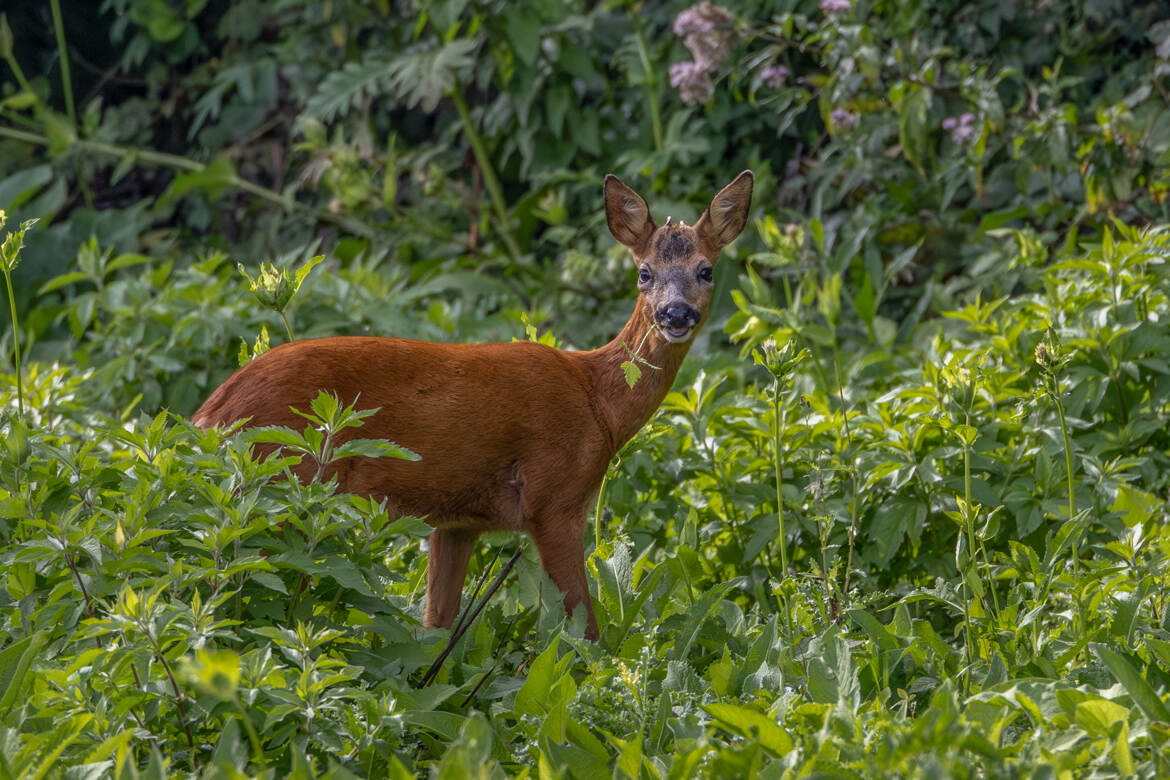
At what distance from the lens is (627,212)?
3.44 metres

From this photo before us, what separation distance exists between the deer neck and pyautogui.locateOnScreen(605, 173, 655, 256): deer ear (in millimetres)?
184

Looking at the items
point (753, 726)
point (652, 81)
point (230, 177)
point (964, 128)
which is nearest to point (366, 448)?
point (753, 726)

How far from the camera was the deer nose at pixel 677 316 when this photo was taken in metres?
3.15

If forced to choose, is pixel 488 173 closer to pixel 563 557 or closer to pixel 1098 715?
pixel 563 557

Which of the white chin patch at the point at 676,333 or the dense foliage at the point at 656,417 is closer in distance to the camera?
the dense foliage at the point at 656,417

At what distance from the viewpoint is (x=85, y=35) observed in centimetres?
862

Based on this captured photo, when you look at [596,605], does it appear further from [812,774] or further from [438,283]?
[438,283]

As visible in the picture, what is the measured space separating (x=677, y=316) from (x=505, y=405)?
0.44 metres

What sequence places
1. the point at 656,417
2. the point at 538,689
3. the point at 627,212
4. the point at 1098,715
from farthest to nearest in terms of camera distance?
1. the point at 656,417
2. the point at 627,212
3. the point at 538,689
4. the point at 1098,715

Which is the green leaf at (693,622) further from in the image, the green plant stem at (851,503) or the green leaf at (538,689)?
the green leaf at (538,689)

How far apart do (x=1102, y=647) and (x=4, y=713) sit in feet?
6.25

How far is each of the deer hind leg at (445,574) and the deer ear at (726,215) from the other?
92cm

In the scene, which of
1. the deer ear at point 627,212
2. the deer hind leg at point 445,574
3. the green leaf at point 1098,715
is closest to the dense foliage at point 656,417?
the green leaf at point 1098,715

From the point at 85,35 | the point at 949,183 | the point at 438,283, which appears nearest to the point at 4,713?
the point at 438,283
